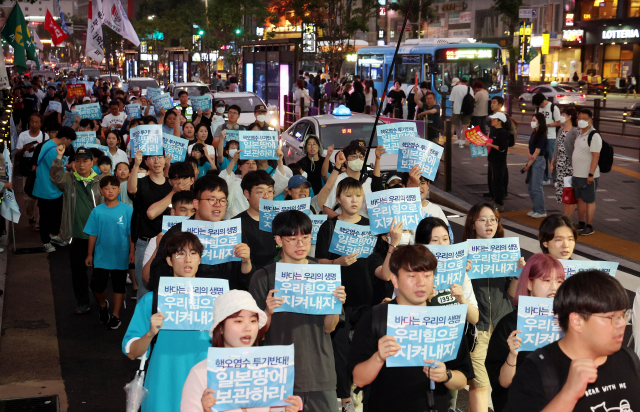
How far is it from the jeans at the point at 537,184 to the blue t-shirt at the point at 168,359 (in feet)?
31.5

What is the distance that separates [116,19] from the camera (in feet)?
74.0

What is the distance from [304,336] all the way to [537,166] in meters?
9.36

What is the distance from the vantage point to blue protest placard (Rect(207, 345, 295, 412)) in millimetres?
3207

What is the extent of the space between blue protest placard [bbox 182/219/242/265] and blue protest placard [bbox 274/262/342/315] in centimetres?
109

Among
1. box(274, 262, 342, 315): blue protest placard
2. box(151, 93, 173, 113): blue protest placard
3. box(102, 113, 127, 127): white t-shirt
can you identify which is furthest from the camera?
box(151, 93, 173, 113): blue protest placard

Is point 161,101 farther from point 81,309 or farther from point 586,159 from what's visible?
point 586,159

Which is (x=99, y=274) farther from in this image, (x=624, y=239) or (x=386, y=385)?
(x=624, y=239)

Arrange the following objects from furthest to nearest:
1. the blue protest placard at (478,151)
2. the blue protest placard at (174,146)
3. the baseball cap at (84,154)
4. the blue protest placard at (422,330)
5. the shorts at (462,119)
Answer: the shorts at (462,119)
the blue protest placard at (478,151)
the baseball cap at (84,154)
the blue protest placard at (174,146)
the blue protest placard at (422,330)

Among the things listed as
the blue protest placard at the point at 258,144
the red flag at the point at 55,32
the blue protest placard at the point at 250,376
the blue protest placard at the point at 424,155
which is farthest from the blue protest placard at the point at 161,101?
the blue protest placard at the point at 250,376

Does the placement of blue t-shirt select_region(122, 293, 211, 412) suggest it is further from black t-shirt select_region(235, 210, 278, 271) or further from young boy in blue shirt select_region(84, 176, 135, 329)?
young boy in blue shirt select_region(84, 176, 135, 329)

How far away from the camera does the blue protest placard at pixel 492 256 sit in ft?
17.1

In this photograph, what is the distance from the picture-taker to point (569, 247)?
509 centimetres

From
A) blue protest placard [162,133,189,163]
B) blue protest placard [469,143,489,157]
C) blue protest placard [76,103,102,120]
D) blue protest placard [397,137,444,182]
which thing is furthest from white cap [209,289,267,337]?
blue protest placard [76,103,102,120]

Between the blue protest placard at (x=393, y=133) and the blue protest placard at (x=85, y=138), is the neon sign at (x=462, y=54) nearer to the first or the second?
the blue protest placard at (x=85, y=138)
